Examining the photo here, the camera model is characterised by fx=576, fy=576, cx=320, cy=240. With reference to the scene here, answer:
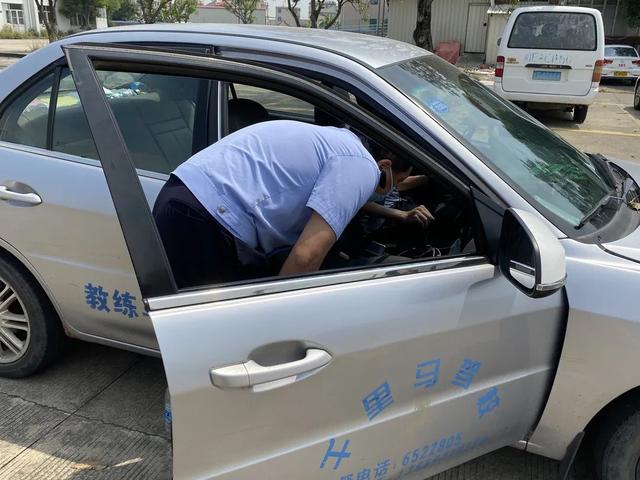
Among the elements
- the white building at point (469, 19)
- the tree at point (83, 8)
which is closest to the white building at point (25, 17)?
the tree at point (83, 8)

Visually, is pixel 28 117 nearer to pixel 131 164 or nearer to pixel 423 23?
pixel 131 164

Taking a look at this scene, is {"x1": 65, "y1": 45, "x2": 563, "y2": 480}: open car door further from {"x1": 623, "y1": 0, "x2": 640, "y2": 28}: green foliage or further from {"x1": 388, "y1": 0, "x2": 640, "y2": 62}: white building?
{"x1": 623, "y1": 0, "x2": 640, "y2": 28}: green foliage

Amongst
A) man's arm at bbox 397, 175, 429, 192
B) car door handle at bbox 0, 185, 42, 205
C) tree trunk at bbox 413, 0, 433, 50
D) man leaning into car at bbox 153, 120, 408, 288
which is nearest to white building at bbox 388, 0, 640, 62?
tree trunk at bbox 413, 0, 433, 50

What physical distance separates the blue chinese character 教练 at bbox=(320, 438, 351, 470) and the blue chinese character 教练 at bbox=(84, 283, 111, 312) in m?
1.30

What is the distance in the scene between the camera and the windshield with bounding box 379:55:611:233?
1972 millimetres

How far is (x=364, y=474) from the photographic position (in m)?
1.66

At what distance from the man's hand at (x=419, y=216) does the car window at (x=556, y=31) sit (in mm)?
8379

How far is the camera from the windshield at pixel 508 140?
6.47 ft

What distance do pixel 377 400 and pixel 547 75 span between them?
9.38 metres

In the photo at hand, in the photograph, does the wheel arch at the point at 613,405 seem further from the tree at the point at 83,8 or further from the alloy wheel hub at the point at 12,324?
the tree at the point at 83,8

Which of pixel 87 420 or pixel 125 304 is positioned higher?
pixel 125 304

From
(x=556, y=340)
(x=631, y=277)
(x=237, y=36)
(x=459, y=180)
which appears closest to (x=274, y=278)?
(x=459, y=180)

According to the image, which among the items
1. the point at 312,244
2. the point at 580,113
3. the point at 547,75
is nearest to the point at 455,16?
the point at 580,113

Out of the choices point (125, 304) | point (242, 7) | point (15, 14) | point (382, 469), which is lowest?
point (382, 469)
